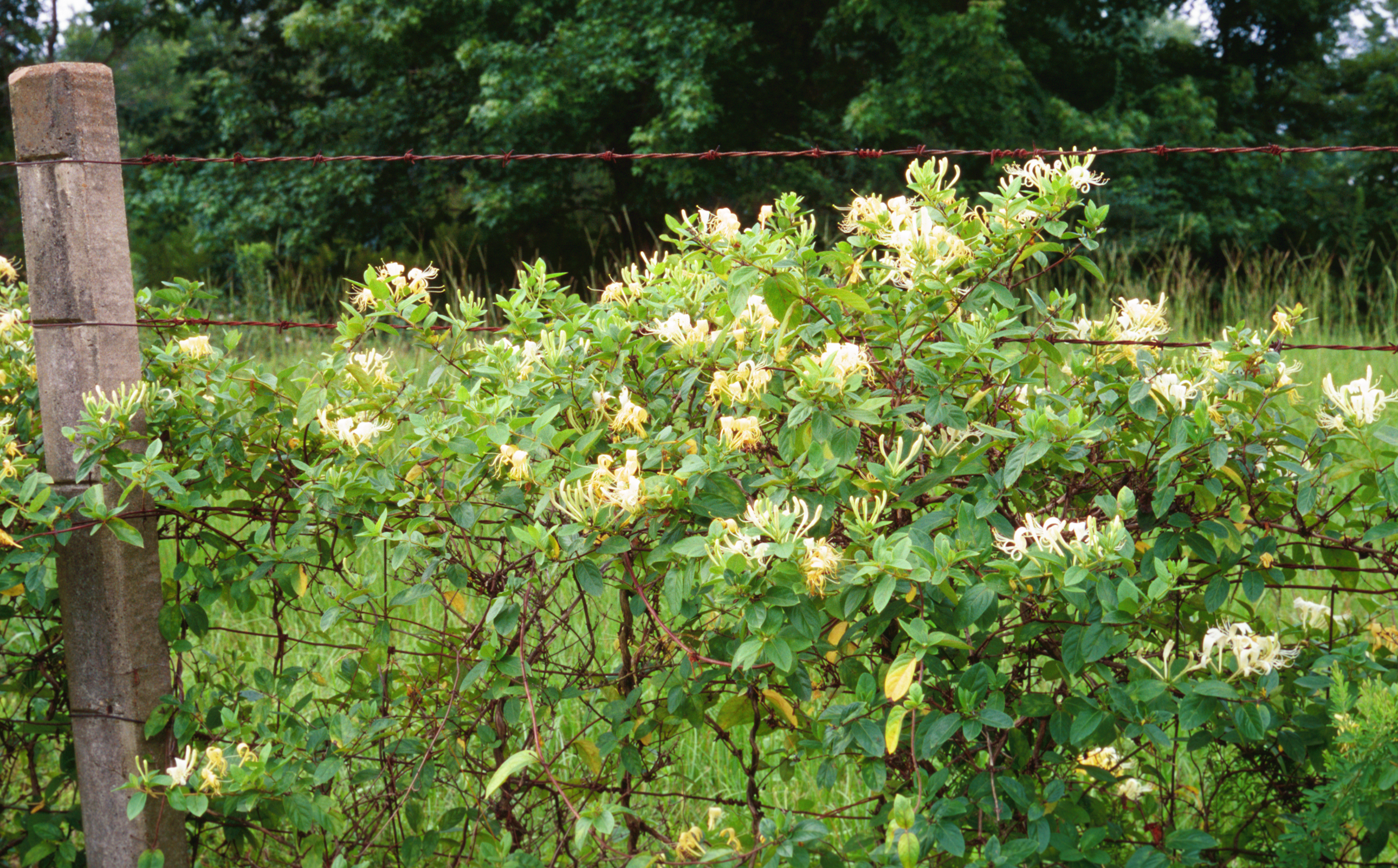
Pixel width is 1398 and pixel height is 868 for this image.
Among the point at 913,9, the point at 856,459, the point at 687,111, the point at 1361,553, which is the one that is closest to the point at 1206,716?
the point at 1361,553

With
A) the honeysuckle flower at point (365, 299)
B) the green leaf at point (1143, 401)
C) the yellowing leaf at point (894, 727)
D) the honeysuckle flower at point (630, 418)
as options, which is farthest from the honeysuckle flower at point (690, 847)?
the honeysuckle flower at point (365, 299)

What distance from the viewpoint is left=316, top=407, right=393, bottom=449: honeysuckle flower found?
58.7 inches

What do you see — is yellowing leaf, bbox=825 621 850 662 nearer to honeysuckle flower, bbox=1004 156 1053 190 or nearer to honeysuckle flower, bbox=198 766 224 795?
honeysuckle flower, bbox=1004 156 1053 190

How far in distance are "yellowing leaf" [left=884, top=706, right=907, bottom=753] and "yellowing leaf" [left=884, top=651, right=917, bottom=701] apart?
15 mm

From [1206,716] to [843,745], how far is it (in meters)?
0.43

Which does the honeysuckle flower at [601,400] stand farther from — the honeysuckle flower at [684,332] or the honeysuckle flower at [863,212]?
the honeysuckle flower at [863,212]

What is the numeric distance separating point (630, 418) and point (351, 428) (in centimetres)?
42

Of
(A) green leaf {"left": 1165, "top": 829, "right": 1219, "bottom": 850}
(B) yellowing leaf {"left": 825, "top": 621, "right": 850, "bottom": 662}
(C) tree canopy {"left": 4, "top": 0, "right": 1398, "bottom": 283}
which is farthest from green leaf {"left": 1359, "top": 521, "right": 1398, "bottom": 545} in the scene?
(C) tree canopy {"left": 4, "top": 0, "right": 1398, "bottom": 283}

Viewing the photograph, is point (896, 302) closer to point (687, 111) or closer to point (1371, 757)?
point (1371, 757)

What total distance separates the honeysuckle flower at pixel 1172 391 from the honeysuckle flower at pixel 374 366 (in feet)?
3.71

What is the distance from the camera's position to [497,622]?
138 centimetres

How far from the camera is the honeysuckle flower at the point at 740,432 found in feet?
4.18

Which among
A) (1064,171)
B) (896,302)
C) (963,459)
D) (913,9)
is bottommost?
(963,459)

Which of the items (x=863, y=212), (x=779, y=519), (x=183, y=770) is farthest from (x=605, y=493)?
(x=183, y=770)
